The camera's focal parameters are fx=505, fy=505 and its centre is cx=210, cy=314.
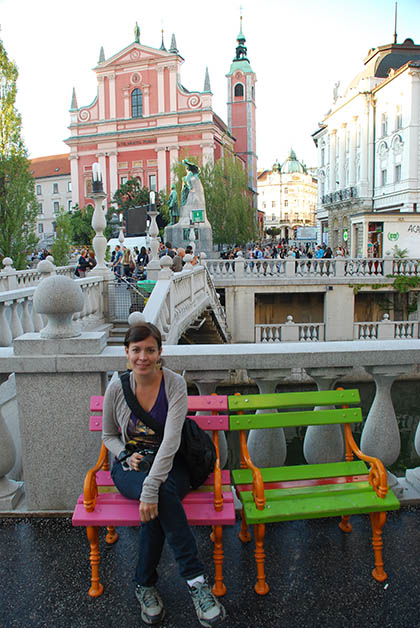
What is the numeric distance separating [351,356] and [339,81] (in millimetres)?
61227

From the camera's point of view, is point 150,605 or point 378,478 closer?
point 150,605

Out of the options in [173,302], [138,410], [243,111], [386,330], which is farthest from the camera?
[243,111]

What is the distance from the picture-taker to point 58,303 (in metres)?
3.23

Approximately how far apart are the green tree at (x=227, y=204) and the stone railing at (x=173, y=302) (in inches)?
967

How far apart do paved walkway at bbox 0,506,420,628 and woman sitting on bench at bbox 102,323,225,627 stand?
17cm

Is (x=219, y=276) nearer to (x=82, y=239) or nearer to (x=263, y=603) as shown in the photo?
(x=263, y=603)

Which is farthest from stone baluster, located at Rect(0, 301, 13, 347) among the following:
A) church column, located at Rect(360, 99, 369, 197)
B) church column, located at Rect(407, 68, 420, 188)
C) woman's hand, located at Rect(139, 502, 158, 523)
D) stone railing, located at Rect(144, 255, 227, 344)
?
church column, located at Rect(360, 99, 369, 197)

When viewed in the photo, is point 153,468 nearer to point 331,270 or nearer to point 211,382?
point 211,382

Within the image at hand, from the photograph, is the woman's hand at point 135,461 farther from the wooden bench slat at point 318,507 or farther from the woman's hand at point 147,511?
the wooden bench slat at point 318,507

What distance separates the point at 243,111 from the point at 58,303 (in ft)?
281

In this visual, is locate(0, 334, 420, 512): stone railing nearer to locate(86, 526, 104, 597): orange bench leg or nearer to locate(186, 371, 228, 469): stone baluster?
locate(186, 371, 228, 469): stone baluster

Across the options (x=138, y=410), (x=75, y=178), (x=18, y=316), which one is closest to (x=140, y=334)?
(x=138, y=410)

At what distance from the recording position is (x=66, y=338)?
3.32 m

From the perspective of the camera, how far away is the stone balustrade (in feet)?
87.1
